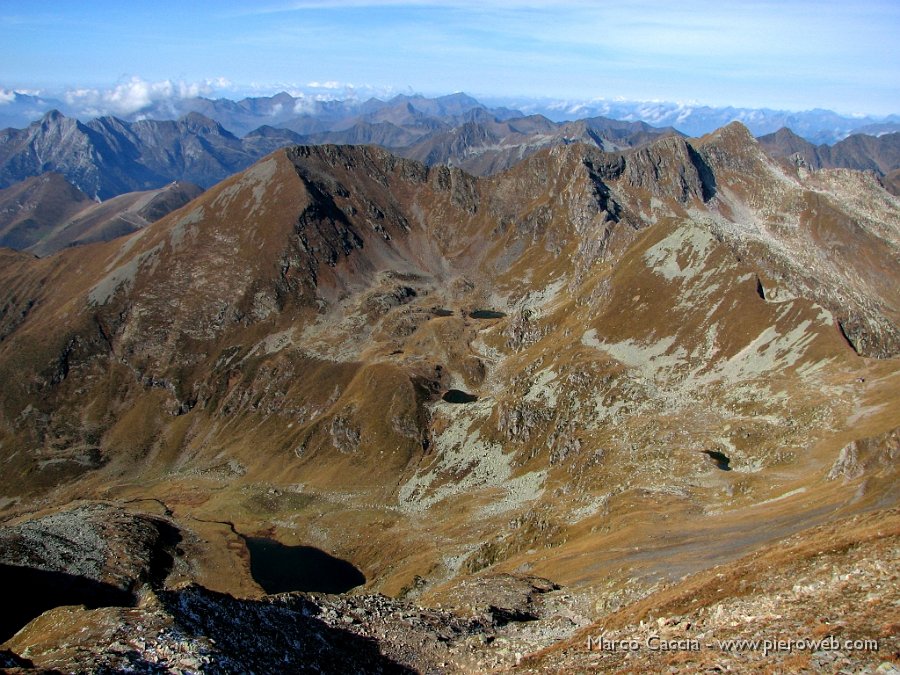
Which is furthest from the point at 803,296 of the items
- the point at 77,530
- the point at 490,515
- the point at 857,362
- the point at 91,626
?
the point at 77,530

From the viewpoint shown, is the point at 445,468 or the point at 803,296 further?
the point at 445,468

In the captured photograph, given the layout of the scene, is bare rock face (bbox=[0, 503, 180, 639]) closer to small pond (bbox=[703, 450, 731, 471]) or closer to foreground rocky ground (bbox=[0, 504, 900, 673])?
foreground rocky ground (bbox=[0, 504, 900, 673])

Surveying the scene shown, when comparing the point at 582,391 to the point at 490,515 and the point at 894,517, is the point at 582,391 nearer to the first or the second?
the point at 490,515

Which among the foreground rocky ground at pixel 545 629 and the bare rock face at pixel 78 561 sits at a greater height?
the foreground rocky ground at pixel 545 629

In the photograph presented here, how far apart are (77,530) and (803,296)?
183785 millimetres

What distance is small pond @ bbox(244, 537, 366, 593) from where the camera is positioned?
13688 cm

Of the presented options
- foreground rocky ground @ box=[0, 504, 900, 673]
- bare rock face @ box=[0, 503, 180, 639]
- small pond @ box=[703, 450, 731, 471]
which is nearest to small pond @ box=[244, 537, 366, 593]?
bare rock face @ box=[0, 503, 180, 639]

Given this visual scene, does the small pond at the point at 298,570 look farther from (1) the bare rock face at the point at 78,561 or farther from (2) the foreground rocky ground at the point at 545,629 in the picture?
(2) the foreground rocky ground at the point at 545,629

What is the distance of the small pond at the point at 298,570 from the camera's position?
13688 centimetres

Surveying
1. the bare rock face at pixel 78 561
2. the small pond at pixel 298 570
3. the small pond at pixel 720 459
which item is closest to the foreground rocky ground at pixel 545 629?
the bare rock face at pixel 78 561

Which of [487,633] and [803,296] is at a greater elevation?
[803,296]

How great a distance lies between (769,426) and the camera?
115 meters

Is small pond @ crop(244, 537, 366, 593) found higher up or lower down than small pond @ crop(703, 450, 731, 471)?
lower down

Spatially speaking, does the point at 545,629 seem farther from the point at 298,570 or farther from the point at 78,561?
the point at 298,570
